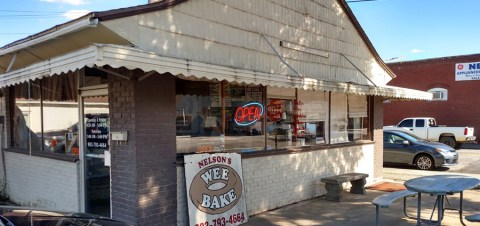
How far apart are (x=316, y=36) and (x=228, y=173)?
12.3 feet

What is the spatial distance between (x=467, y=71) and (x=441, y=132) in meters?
5.48

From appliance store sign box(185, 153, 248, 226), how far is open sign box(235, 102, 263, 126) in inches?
27.0

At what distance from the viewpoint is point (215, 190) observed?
5.98 meters

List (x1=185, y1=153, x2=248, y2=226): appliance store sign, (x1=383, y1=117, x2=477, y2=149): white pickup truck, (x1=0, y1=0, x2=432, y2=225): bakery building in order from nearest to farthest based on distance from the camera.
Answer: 1. (x1=0, y1=0, x2=432, y2=225): bakery building
2. (x1=185, y1=153, x2=248, y2=226): appliance store sign
3. (x1=383, y1=117, x2=477, y2=149): white pickup truck

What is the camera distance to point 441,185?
559cm

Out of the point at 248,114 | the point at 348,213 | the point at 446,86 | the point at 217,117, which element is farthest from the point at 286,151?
the point at 446,86

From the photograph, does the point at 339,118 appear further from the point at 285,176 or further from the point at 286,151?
the point at 285,176

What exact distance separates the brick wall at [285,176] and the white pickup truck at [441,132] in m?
12.5

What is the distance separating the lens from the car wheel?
13189 mm

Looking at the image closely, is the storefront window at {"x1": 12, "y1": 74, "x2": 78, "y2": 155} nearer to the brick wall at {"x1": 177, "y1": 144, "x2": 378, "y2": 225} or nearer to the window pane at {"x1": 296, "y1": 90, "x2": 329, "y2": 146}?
the brick wall at {"x1": 177, "y1": 144, "x2": 378, "y2": 225}

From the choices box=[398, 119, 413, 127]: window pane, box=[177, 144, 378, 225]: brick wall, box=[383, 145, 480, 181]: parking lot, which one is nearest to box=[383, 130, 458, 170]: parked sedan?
box=[383, 145, 480, 181]: parking lot

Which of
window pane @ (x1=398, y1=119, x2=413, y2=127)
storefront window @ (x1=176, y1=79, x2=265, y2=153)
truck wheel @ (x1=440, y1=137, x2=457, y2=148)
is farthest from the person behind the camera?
window pane @ (x1=398, y1=119, x2=413, y2=127)

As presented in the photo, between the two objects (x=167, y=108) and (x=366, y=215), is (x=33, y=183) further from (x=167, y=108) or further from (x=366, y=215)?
(x=366, y=215)

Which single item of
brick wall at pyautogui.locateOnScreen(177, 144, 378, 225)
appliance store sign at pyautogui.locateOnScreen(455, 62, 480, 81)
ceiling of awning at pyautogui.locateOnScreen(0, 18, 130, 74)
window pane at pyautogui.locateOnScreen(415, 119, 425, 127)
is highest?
appliance store sign at pyautogui.locateOnScreen(455, 62, 480, 81)
